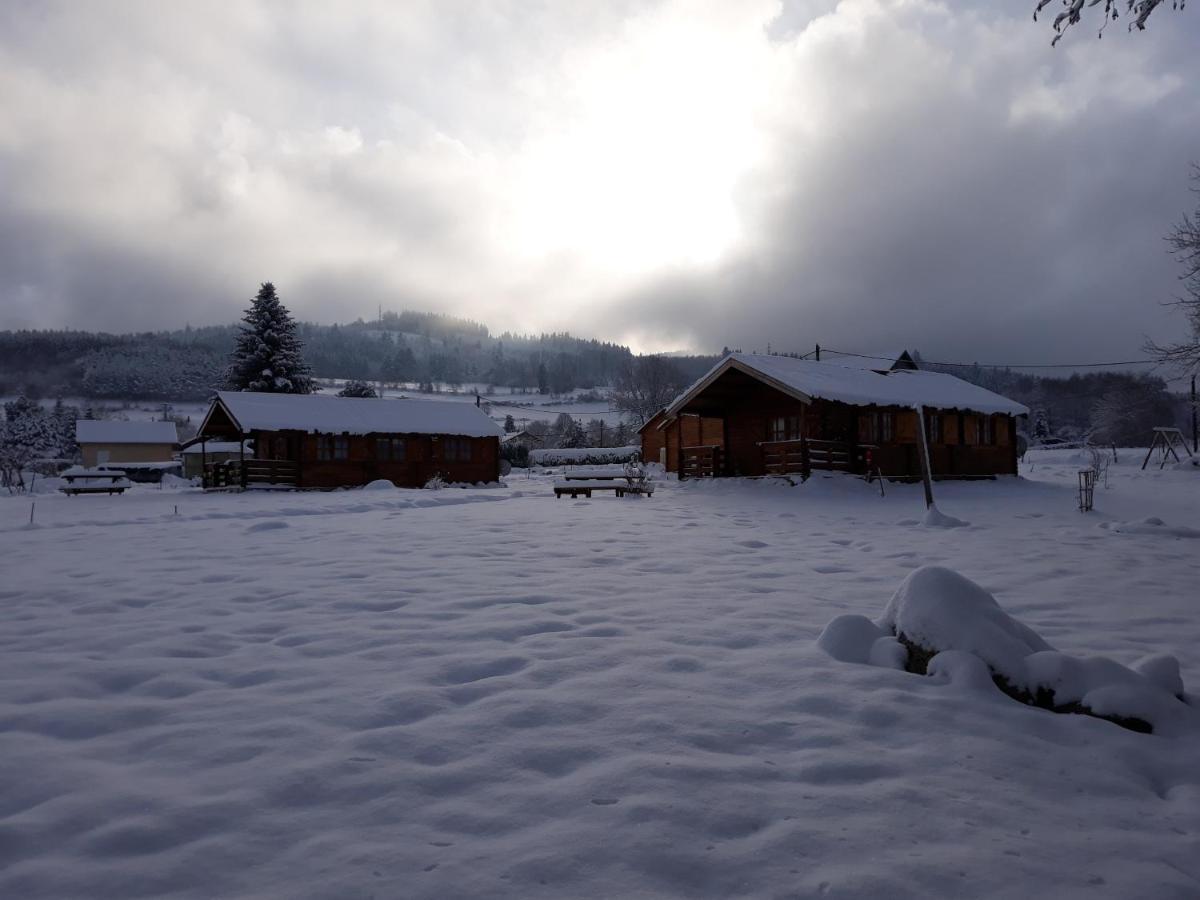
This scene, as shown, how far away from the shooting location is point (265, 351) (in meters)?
41.1

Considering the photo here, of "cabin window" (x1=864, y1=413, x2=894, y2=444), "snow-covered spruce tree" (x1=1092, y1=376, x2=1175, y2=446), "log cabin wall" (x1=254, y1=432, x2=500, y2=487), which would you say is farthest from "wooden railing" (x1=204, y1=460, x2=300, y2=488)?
"snow-covered spruce tree" (x1=1092, y1=376, x2=1175, y2=446)

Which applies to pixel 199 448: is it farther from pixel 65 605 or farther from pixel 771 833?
pixel 771 833

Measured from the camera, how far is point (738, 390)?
24.7 meters

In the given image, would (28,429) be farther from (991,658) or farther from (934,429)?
(991,658)

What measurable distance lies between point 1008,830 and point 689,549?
7.05 meters

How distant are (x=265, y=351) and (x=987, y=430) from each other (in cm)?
3888

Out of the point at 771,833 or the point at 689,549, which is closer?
the point at 771,833

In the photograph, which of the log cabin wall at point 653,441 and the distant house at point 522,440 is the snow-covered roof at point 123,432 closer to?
the distant house at point 522,440

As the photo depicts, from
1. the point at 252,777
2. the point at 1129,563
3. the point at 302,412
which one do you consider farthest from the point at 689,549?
the point at 302,412

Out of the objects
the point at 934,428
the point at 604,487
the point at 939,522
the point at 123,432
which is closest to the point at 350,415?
the point at 604,487

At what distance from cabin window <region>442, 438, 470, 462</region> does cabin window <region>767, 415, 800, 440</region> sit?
14653mm

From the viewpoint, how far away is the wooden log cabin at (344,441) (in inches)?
1063

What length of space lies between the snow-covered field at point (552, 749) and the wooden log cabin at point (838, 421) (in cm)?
1484

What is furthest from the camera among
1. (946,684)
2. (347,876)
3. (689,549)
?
(689,549)
